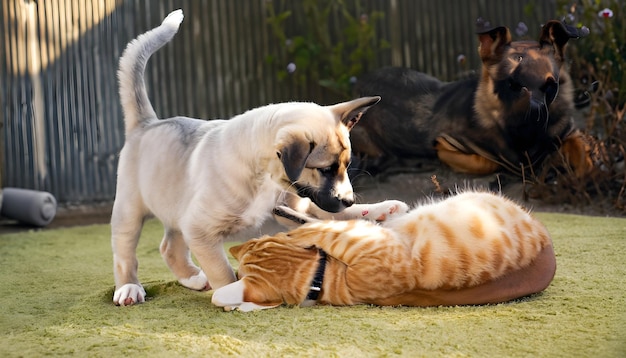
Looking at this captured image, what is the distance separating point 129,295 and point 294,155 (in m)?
0.88

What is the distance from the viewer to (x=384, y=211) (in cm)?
281

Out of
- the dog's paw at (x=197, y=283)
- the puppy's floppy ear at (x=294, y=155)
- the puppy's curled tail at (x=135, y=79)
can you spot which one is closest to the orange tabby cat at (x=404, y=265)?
the puppy's floppy ear at (x=294, y=155)

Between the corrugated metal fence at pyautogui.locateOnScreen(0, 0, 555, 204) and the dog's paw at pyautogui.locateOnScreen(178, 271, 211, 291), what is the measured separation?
11.1 feet

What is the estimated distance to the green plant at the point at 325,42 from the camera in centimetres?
643

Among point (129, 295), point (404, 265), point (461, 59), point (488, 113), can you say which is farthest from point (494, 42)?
point (129, 295)

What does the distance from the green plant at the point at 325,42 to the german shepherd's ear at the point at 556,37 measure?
210 cm

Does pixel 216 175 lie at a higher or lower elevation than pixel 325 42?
lower

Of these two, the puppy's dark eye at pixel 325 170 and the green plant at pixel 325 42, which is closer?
the puppy's dark eye at pixel 325 170

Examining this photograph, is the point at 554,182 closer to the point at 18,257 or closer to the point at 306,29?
the point at 306,29

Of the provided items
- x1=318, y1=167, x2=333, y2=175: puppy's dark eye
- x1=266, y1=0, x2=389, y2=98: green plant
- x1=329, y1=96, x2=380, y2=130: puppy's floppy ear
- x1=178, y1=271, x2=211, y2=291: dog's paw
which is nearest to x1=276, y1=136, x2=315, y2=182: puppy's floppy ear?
x1=318, y1=167, x2=333, y2=175: puppy's dark eye

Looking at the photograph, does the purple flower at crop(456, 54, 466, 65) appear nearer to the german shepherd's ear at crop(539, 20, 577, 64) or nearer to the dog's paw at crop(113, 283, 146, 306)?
the german shepherd's ear at crop(539, 20, 577, 64)

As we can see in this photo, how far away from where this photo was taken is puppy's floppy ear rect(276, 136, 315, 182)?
234cm

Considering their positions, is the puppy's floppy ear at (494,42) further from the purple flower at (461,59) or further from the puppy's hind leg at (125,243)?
the puppy's hind leg at (125,243)

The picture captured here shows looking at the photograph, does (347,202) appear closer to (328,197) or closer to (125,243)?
(328,197)
